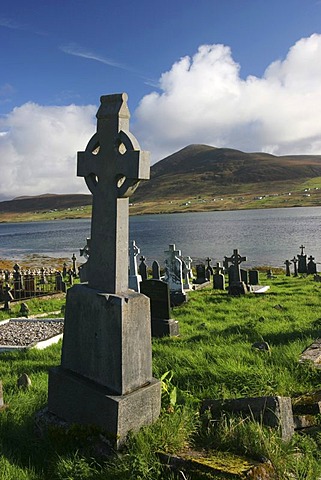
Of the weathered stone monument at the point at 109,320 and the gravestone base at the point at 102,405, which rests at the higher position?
the weathered stone monument at the point at 109,320

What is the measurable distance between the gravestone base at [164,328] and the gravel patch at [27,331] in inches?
91.2

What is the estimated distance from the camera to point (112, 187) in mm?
4391

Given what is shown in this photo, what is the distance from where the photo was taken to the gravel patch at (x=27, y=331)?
9617 millimetres

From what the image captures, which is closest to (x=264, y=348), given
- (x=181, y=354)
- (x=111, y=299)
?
(x=181, y=354)

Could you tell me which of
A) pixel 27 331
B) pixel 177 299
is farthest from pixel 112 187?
pixel 177 299

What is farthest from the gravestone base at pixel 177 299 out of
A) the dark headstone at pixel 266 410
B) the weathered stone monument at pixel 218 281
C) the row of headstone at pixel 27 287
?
the dark headstone at pixel 266 410

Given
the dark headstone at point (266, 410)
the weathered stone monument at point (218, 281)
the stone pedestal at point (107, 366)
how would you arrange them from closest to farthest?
the dark headstone at point (266, 410) → the stone pedestal at point (107, 366) → the weathered stone monument at point (218, 281)

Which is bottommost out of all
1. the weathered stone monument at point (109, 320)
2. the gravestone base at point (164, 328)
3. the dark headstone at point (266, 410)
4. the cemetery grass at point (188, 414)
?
the gravestone base at point (164, 328)

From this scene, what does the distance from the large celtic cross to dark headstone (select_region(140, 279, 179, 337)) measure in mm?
5051

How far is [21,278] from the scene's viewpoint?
58.5 ft

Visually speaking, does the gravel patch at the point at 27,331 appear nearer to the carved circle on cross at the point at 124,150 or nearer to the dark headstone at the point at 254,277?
the carved circle on cross at the point at 124,150

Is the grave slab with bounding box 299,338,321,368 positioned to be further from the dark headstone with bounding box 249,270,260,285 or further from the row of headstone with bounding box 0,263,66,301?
the dark headstone with bounding box 249,270,260,285

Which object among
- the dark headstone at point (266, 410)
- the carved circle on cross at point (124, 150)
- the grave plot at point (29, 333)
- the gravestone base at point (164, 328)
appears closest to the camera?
the dark headstone at point (266, 410)

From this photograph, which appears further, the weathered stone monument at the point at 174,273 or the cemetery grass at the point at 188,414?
the weathered stone monument at the point at 174,273
